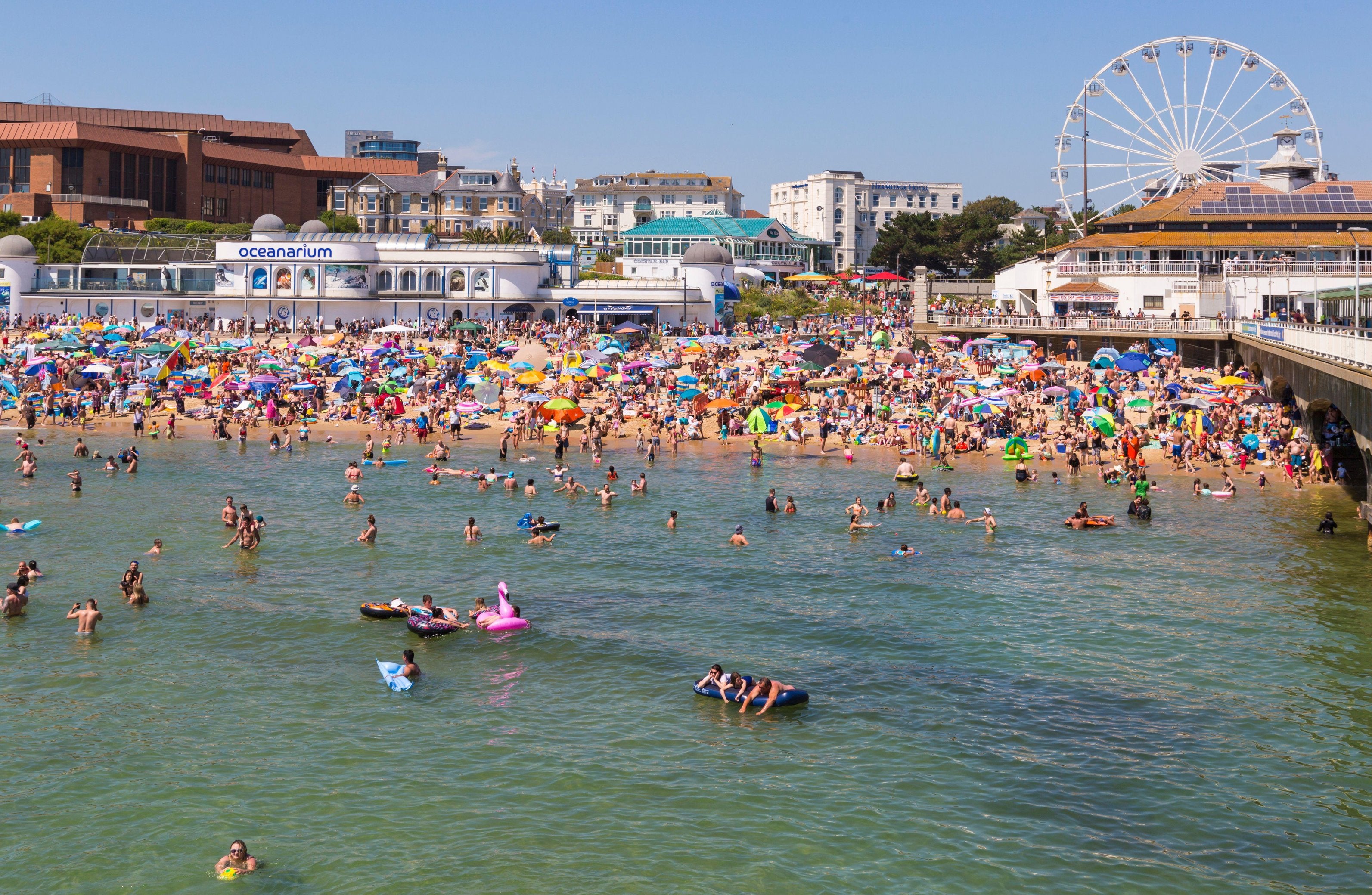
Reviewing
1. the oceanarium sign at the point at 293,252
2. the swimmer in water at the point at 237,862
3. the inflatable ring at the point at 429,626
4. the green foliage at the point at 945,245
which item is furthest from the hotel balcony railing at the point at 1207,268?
the swimmer in water at the point at 237,862

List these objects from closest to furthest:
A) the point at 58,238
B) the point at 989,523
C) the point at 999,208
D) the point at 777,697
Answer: the point at 777,697
the point at 989,523
the point at 58,238
the point at 999,208

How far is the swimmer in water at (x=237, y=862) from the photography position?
13898 mm

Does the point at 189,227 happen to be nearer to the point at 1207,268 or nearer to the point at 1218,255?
the point at 1207,268

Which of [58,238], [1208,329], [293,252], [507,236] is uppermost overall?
[507,236]

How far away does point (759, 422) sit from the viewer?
4241cm

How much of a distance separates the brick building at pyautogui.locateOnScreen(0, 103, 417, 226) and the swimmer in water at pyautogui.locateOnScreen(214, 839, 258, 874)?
99882 mm

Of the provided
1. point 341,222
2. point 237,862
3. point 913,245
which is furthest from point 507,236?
point 237,862

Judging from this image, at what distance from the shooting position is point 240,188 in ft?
413

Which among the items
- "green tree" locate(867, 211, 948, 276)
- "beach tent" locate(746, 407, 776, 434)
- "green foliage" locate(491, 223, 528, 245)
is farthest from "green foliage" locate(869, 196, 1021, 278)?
"beach tent" locate(746, 407, 776, 434)

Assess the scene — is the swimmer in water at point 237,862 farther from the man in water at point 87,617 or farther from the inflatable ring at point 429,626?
the man in water at point 87,617

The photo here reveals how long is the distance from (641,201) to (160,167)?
196ft

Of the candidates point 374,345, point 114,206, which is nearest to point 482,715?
point 374,345

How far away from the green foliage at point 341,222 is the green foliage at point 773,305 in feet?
143

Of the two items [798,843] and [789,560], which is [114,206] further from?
[798,843]
